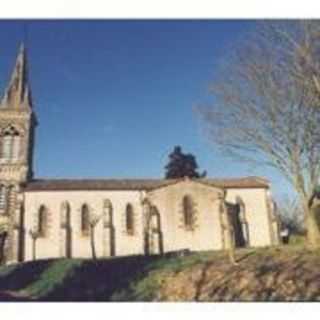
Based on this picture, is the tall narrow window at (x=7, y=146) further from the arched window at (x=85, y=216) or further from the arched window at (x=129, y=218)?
the arched window at (x=129, y=218)

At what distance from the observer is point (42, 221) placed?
23078mm

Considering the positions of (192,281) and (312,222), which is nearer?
(192,281)

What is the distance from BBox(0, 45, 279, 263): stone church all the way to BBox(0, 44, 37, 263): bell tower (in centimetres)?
5

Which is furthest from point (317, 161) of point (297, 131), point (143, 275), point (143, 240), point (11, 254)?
point (11, 254)

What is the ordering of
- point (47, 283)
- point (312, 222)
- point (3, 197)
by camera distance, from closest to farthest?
point (47, 283) → point (312, 222) → point (3, 197)

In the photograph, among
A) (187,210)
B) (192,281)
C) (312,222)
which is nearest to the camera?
(192,281)

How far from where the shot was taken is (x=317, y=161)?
13922 millimetres

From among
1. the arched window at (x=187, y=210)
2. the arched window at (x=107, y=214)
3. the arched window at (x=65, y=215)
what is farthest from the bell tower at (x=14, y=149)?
the arched window at (x=187, y=210)

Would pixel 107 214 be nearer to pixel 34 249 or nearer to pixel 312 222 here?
pixel 34 249

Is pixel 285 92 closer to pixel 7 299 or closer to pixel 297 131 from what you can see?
pixel 297 131

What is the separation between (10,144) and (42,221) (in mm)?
4157

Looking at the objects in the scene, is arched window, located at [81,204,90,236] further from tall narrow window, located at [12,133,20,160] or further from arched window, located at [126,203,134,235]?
tall narrow window, located at [12,133,20,160]

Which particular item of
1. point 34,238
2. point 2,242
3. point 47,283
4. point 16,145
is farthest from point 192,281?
point 16,145
